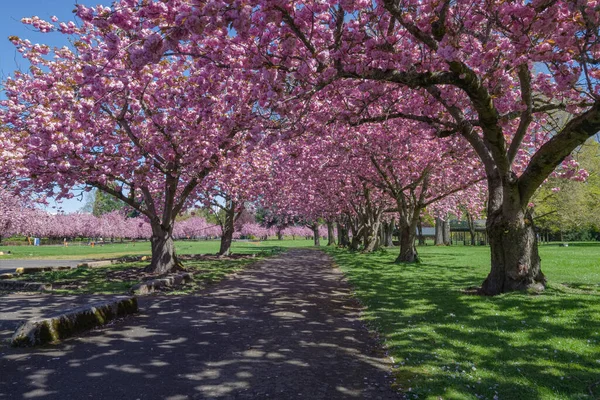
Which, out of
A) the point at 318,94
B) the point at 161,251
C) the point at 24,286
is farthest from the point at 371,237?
the point at 24,286

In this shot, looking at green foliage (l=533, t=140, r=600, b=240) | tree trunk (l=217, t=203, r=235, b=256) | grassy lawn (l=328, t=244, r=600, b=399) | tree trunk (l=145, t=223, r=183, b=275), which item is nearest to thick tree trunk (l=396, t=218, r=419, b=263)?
grassy lawn (l=328, t=244, r=600, b=399)

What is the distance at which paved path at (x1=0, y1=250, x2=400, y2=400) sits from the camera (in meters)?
4.36

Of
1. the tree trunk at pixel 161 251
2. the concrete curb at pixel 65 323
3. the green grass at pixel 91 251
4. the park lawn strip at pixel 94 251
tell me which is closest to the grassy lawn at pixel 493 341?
the concrete curb at pixel 65 323

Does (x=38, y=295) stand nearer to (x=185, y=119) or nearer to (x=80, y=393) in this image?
(x=185, y=119)

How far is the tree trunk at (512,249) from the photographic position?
952 cm

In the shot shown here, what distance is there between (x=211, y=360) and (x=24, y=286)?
31.0 feet

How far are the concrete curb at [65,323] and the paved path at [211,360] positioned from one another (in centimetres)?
21

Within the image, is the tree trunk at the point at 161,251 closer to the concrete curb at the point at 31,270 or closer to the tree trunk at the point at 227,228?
the concrete curb at the point at 31,270

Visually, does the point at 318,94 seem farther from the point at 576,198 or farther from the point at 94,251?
the point at 94,251

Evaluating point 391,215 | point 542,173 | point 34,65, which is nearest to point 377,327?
point 542,173

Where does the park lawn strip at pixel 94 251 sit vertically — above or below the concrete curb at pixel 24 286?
below

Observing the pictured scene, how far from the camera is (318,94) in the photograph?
34.3ft

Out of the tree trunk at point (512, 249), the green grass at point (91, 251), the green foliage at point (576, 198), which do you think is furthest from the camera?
the green foliage at point (576, 198)

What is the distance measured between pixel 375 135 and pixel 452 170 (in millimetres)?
5335
